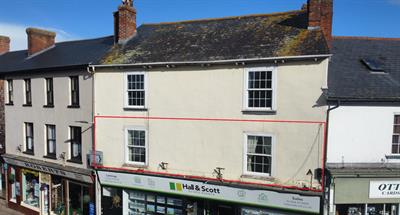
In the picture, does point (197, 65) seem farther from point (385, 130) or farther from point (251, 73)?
point (385, 130)

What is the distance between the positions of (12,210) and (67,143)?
675cm

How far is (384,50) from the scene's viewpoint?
36.6 feet

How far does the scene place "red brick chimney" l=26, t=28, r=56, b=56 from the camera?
15.2 meters

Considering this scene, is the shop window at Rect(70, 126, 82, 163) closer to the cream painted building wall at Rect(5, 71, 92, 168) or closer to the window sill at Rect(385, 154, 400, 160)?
the cream painted building wall at Rect(5, 71, 92, 168)

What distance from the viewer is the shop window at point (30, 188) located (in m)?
14.3

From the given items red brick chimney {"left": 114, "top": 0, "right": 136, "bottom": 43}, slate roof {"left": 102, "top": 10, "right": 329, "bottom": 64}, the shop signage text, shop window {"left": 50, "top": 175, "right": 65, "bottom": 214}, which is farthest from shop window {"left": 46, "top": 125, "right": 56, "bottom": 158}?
red brick chimney {"left": 114, "top": 0, "right": 136, "bottom": 43}

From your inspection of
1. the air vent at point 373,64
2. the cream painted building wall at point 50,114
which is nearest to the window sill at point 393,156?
the air vent at point 373,64

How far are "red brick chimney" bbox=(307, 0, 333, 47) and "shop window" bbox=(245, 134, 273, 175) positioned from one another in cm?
462

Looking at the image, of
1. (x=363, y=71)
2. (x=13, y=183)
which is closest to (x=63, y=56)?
(x=13, y=183)

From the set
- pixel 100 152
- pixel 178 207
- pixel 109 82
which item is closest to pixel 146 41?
pixel 109 82

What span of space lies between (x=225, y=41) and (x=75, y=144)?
8.60 meters

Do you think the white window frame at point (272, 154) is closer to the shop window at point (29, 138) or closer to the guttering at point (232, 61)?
the guttering at point (232, 61)

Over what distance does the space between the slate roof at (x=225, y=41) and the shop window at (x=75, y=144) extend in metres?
3.76

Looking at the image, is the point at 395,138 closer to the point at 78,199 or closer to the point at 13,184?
the point at 78,199
